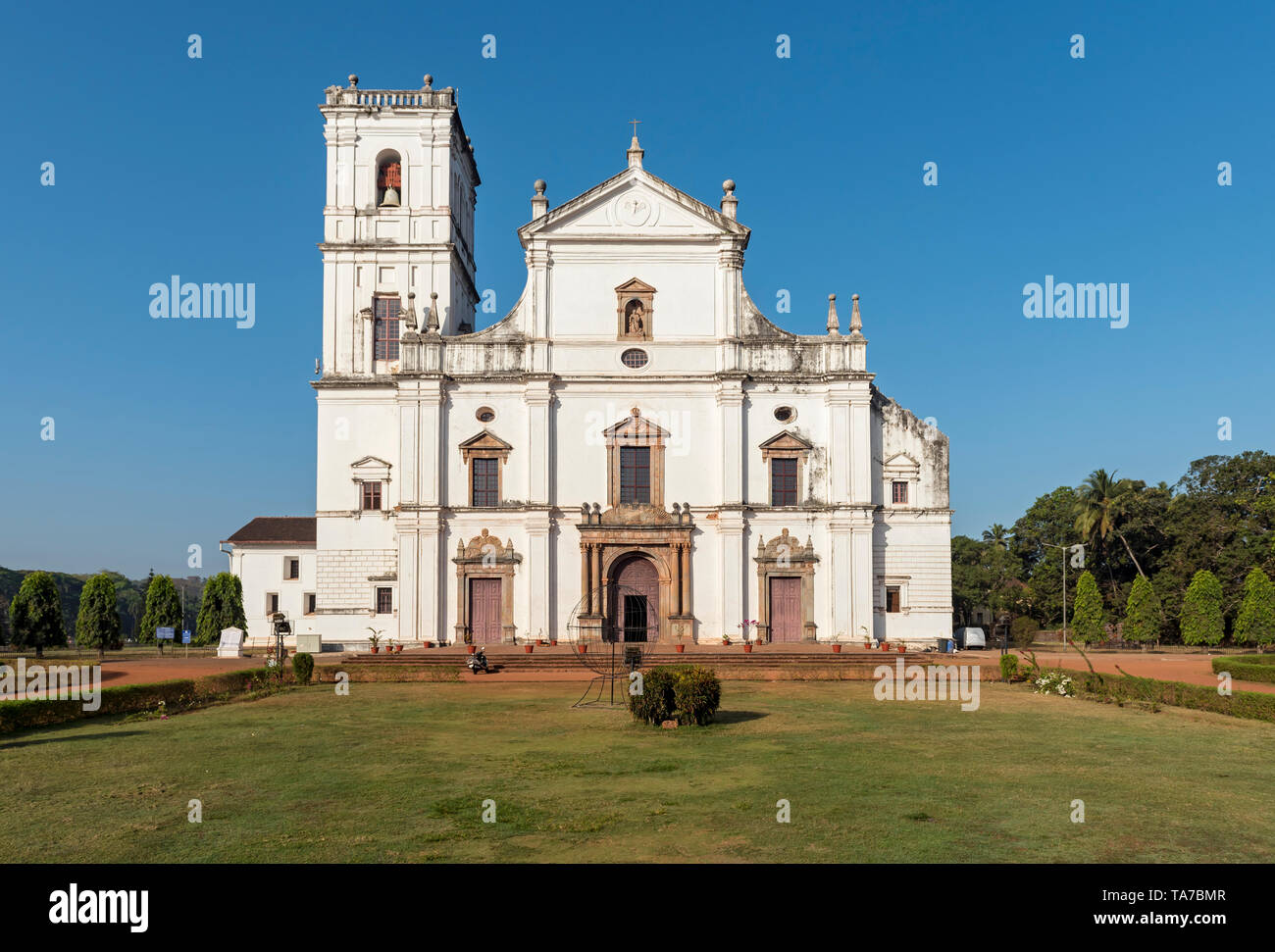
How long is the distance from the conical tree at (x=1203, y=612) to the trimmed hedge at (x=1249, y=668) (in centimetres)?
1929

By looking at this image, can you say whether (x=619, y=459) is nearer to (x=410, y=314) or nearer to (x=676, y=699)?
(x=410, y=314)

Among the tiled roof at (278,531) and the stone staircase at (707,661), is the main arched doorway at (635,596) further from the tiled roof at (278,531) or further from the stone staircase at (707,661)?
the tiled roof at (278,531)

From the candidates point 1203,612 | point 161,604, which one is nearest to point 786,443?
point 1203,612

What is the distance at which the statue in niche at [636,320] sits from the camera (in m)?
37.9

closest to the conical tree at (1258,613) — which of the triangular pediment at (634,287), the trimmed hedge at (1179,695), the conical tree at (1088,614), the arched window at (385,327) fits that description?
the conical tree at (1088,614)

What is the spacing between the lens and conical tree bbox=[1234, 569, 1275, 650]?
1697 inches

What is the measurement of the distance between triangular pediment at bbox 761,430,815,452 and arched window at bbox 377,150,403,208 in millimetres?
17724

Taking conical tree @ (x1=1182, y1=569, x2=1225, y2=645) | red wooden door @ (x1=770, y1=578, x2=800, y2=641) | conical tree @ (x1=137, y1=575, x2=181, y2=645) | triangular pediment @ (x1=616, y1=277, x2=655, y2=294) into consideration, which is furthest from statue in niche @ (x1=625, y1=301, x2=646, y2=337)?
conical tree @ (x1=1182, y1=569, x2=1225, y2=645)

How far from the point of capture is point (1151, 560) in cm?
5856

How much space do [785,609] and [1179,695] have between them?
16.0 metres

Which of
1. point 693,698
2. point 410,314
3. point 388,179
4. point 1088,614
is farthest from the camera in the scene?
point 1088,614

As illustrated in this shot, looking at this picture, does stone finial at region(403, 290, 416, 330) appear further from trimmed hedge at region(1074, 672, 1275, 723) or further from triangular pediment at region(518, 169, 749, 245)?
trimmed hedge at region(1074, 672, 1275, 723)

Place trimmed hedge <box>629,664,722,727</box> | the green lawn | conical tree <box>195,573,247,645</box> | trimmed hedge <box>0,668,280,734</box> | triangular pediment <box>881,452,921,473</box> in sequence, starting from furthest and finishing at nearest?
conical tree <box>195,573,247,645</box> → triangular pediment <box>881,452,921,473</box> → trimmed hedge <box>629,664,722,727</box> → trimmed hedge <box>0,668,280,734</box> → the green lawn
